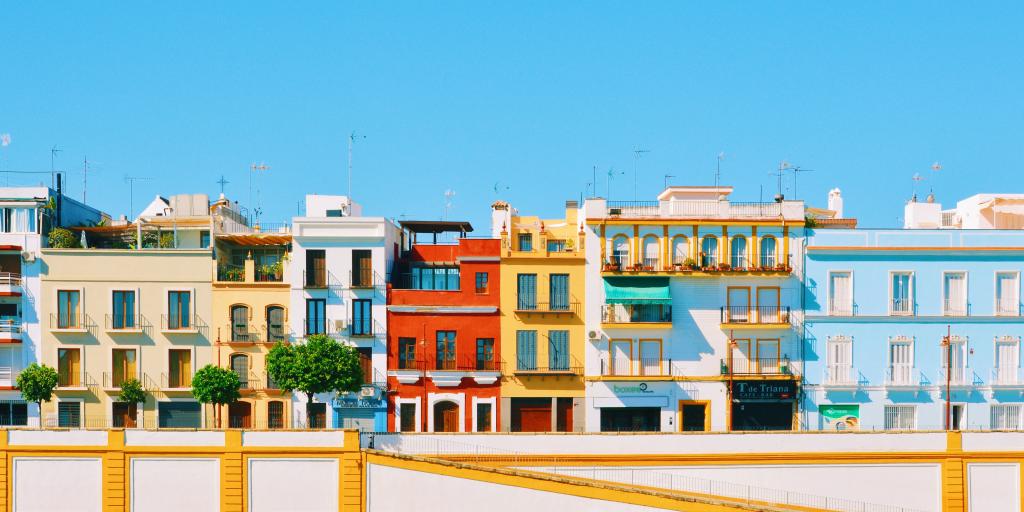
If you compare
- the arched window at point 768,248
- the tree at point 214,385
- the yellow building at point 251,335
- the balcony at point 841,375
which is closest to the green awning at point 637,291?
the arched window at point 768,248

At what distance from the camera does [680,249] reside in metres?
56.1

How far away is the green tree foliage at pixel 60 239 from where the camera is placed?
5666cm

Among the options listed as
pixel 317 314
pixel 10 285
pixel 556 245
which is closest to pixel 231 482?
pixel 317 314

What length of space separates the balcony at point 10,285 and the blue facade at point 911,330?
4010 cm

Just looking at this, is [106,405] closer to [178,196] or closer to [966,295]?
[178,196]

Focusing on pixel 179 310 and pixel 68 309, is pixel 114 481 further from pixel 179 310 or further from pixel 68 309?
pixel 68 309

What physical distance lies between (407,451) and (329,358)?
7.21 meters

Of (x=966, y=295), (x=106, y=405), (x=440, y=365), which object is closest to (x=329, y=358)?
(x=440, y=365)

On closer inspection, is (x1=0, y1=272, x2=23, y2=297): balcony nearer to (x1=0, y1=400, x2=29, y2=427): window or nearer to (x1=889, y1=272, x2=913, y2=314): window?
(x1=0, y1=400, x2=29, y2=427): window

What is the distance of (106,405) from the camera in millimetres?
55688

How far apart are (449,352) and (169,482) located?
1555 centimetres

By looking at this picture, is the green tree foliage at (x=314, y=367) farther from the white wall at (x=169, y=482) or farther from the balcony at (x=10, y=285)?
the balcony at (x=10, y=285)

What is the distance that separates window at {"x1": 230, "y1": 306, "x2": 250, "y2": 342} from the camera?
5622 centimetres

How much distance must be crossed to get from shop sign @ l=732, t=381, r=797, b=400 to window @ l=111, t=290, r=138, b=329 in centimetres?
3071
